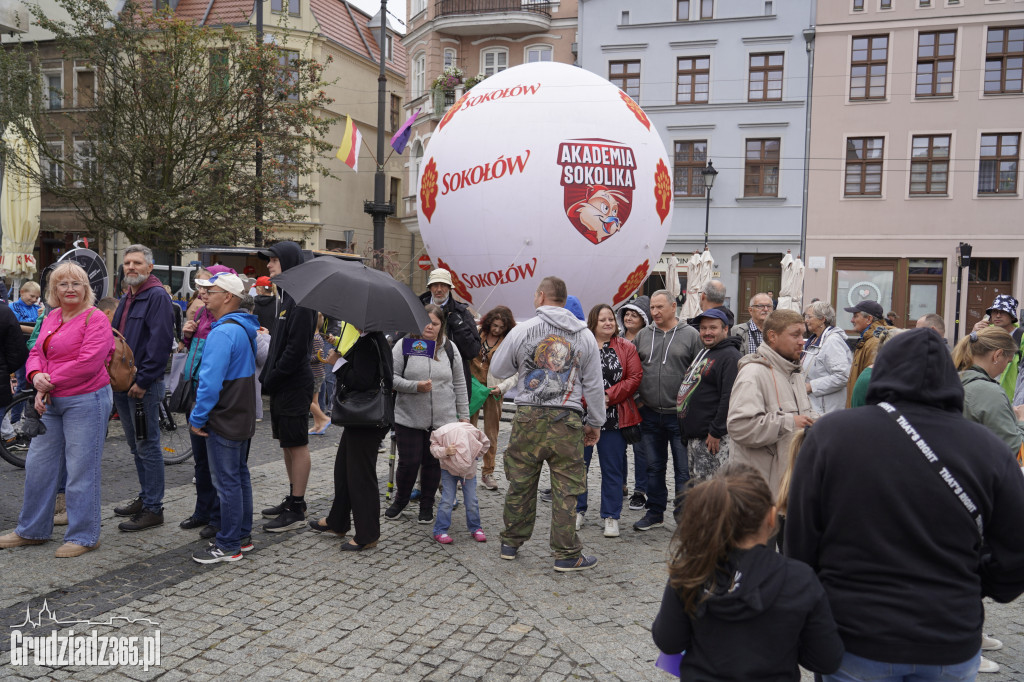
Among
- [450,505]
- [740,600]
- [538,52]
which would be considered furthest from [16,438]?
[538,52]

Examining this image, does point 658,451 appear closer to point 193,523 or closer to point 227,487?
point 227,487

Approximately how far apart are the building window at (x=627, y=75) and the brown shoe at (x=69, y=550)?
26.5m

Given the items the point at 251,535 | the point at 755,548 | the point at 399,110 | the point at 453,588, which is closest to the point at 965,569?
the point at 755,548

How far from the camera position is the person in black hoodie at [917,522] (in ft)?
7.08

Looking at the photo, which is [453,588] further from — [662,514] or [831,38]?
[831,38]

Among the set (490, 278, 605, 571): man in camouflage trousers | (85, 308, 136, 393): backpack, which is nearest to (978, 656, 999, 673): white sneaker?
(490, 278, 605, 571): man in camouflage trousers

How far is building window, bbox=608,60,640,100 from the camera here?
2839cm

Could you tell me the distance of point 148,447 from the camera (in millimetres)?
5621

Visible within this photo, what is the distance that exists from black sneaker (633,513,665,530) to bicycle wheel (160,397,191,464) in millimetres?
4602

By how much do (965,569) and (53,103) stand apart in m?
39.4

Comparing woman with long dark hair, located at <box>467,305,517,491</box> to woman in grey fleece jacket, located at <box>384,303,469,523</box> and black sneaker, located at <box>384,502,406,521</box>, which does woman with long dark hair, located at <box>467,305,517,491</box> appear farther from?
black sneaker, located at <box>384,502,406,521</box>

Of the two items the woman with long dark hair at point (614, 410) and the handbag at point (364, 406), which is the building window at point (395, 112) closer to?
the woman with long dark hair at point (614, 410)

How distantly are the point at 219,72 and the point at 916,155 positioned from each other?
73.2ft

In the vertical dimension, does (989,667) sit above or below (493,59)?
below
